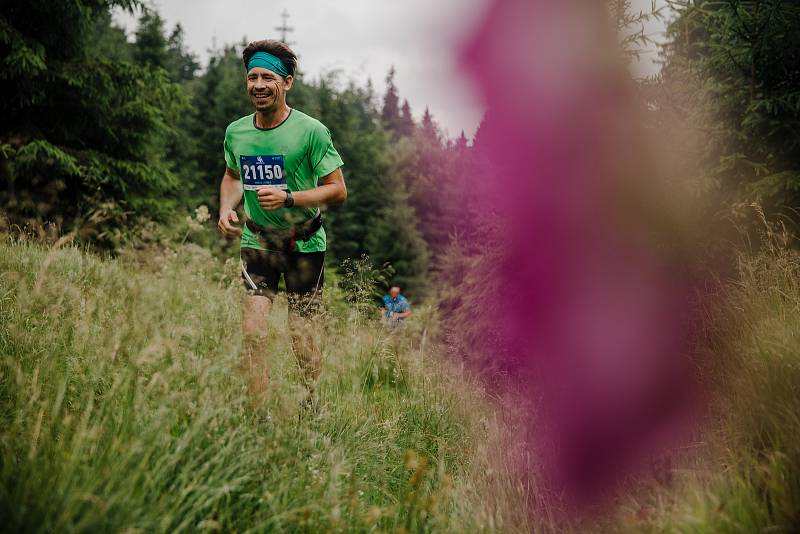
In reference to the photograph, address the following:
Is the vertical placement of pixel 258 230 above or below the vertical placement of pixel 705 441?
above

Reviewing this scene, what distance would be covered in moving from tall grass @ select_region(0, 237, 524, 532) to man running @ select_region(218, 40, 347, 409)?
15 centimetres

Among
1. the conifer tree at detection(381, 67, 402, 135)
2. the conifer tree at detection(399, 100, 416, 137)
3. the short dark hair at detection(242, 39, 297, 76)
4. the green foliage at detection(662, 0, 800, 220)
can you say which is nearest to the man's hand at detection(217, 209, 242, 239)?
the short dark hair at detection(242, 39, 297, 76)

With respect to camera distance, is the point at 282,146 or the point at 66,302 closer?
the point at 66,302

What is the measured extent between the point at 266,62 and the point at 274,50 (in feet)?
0.35

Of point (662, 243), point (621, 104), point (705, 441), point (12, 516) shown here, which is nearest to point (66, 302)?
point (12, 516)

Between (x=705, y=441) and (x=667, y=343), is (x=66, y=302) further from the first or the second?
(x=667, y=343)

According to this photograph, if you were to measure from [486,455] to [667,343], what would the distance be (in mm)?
1527

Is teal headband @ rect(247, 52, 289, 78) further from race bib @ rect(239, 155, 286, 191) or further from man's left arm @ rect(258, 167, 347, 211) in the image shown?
man's left arm @ rect(258, 167, 347, 211)

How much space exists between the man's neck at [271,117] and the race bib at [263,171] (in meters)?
0.21

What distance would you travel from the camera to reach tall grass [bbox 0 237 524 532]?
54.6 inches

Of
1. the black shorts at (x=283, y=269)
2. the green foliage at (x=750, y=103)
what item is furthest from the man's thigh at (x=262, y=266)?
the green foliage at (x=750, y=103)

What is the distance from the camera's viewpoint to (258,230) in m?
3.11

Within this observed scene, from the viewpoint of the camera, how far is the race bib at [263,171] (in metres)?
3.00

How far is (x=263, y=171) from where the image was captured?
3018 mm
